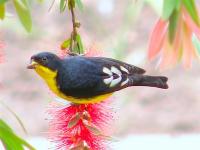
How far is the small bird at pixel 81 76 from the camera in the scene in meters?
0.83

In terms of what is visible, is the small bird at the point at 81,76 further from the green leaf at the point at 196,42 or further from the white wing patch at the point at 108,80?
the green leaf at the point at 196,42

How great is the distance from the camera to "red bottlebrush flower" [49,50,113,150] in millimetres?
879

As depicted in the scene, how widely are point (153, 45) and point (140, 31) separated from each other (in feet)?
7.46

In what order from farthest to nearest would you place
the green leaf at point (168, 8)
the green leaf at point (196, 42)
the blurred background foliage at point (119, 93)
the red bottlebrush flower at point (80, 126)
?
the blurred background foliage at point (119, 93) → the green leaf at point (196, 42) → the red bottlebrush flower at point (80, 126) → the green leaf at point (168, 8)

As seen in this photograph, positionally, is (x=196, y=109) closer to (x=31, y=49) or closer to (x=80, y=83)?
(x=31, y=49)

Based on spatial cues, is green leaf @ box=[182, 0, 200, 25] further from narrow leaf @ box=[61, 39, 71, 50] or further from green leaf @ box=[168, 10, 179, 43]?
narrow leaf @ box=[61, 39, 71, 50]

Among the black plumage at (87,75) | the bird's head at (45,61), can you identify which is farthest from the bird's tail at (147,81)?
the bird's head at (45,61)

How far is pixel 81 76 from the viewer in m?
0.85

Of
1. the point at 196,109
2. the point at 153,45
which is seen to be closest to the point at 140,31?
the point at 196,109

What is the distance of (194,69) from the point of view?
313cm

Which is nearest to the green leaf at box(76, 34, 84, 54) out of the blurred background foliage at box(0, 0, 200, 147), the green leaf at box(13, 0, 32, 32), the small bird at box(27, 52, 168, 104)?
the small bird at box(27, 52, 168, 104)

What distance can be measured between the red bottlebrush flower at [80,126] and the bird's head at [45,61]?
0.19 ft

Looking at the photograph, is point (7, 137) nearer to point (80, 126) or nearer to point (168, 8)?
point (80, 126)

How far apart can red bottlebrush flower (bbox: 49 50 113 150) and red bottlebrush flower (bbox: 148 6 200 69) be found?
103mm
